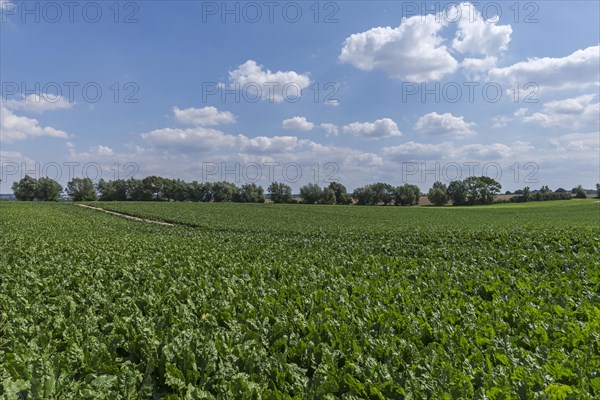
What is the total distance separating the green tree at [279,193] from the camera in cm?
12756

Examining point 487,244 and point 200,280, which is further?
point 487,244

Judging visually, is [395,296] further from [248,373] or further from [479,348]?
[248,373]

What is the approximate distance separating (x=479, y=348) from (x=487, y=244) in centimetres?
1577

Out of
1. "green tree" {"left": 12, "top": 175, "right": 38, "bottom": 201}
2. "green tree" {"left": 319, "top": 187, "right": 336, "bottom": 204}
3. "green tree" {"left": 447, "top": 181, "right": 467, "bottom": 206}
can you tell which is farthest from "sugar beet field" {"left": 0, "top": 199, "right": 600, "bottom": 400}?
"green tree" {"left": 12, "top": 175, "right": 38, "bottom": 201}

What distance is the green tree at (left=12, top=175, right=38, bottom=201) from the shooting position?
395ft

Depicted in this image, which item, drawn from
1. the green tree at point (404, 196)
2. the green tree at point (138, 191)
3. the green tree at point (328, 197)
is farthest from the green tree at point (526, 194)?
the green tree at point (138, 191)

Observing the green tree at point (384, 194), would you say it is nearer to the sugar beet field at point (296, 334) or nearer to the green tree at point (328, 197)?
the green tree at point (328, 197)

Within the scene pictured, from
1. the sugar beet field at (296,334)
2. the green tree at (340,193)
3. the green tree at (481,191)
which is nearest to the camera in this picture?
the sugar beet field at (296,334)

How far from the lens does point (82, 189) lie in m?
130

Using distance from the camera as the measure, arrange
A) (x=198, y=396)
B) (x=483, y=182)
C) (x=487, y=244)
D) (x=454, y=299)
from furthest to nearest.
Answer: (x=483, y=182) < (x=487, y=244) < (x=454, y=299) < (x=198, y=396)

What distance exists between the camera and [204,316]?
24.1ft

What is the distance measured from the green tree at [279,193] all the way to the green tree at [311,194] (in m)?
5.38

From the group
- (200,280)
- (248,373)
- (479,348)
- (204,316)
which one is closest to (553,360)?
(479,348)

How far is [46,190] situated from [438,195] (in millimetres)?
136742
